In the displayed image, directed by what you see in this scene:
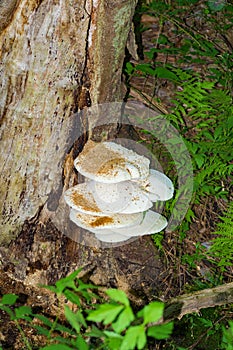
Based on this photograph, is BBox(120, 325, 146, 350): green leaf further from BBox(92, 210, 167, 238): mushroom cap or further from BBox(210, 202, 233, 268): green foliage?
BBox(210, 202, 233, 268): green foliage

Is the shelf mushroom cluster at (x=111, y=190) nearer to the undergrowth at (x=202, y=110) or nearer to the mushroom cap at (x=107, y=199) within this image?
the mushroom cap at (x=107, y=199)

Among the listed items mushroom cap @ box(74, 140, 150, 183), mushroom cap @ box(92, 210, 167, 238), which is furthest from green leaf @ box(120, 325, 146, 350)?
mushroom cap @ box(92, 210, 167, 238)

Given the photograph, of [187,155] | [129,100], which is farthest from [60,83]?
[129,100]

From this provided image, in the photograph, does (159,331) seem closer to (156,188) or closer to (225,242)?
(156,188)

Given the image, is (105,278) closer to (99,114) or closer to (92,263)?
(92,263)

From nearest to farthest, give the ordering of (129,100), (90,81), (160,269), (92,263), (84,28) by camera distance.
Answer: (84,28) → (90,81) → (92,263) → (160,269) → (129,100)

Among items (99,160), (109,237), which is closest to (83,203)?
(99,160)
